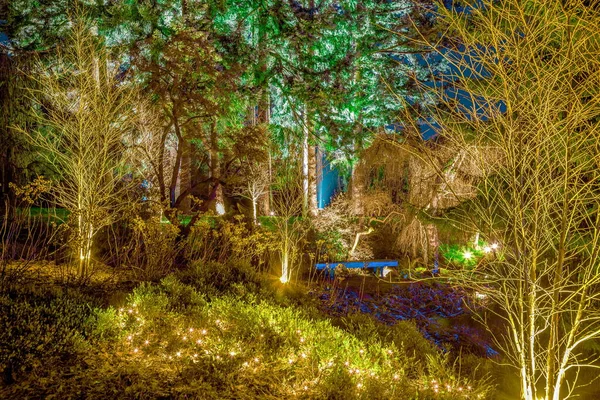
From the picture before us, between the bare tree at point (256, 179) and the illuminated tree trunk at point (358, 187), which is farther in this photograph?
the bare tree at point (256, 179)

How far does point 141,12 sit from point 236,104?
11.9 feet

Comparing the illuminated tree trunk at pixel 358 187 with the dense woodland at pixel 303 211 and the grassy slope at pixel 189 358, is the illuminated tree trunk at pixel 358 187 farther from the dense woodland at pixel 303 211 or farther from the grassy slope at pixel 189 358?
the grassy slope at pixel 189 358

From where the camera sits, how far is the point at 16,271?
21.1 ft

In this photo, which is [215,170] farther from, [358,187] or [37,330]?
[37,330]

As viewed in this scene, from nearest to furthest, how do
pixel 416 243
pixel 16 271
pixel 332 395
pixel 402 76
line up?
1. pixel 332 395
2. pixel 16 271
3. pixel 416 243
4. pixel 402 76

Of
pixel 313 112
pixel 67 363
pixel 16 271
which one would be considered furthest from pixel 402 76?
pixel 67 363

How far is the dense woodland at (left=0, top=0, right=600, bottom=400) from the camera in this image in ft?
9.49

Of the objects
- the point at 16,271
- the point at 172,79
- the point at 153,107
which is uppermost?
the point at 172,79

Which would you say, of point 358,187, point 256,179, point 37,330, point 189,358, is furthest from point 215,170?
point 189,358

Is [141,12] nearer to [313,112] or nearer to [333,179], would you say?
[313,112]

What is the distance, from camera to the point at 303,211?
943 cm

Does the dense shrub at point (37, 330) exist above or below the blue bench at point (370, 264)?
above

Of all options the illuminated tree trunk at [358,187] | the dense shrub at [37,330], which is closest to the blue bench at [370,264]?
the illuminated tree trunk at [358,187]

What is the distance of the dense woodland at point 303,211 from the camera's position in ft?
9.49
